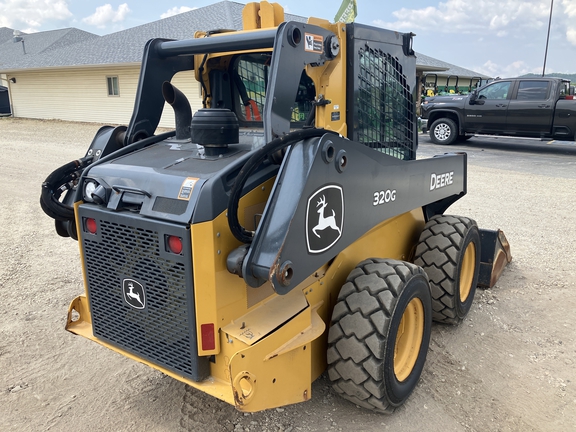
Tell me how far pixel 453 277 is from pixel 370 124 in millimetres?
1445

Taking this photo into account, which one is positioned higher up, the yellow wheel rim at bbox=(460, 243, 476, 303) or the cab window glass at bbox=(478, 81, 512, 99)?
the cab window glass at bbox=(478, 81, 512, 99)

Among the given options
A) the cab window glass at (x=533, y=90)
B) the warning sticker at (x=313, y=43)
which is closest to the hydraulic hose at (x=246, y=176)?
the warning sticker at (x=313, y=43)

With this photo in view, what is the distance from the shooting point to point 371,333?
276 cm

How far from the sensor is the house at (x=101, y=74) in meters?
21.0

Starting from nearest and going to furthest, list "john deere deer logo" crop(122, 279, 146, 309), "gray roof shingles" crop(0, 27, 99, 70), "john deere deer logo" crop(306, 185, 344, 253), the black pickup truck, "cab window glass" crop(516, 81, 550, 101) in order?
"john deere deer logo" crop(306, 185, 344, 253) → "john deere deer logo" crop(122, 279, 146, 309) → the black pickup truck → "cab window glass" crop(516, 81, 550, 101) → "gray roof shingles" crop(0, 27, 99, 70)

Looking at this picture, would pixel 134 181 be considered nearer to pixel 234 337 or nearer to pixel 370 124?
pixel 234 337

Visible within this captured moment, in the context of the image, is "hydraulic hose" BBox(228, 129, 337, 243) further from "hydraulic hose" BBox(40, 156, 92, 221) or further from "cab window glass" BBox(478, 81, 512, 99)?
"cab window glass" BBox(478, 81, 512, 99)

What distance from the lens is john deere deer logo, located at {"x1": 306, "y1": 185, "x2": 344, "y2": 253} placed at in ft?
7.89

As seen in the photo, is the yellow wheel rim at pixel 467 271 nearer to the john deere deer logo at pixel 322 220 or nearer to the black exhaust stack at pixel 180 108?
the john deere deer logo at pixel 322 220

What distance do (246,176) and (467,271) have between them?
293 cm

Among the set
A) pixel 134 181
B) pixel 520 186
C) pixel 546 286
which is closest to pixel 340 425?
pixel 134 181

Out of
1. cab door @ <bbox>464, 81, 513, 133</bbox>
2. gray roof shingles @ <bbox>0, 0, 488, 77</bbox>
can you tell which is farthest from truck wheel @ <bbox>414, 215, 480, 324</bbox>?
gray roof shingles @ <bbox>0, 0, 488, 77</bbox>

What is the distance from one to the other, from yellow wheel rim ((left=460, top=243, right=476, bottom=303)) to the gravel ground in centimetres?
Answer: 21

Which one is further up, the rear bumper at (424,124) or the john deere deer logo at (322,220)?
the john deere deer logo at (322,220)
